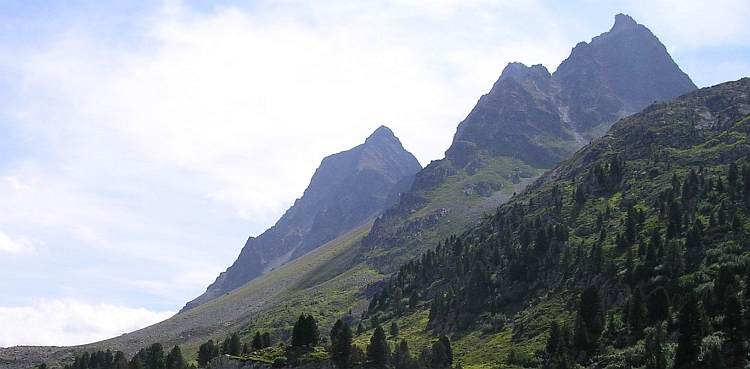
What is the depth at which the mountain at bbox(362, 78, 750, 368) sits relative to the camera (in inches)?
3445

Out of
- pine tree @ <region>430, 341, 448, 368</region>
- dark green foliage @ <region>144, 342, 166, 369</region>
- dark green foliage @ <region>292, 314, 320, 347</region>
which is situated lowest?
pine tree @ <region>430, 341, 448, 368</region>

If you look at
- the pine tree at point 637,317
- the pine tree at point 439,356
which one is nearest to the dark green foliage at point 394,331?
the pine tree at point 439,356

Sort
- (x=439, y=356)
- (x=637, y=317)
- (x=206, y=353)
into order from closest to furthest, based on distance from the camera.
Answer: (x=637, y=317) < (x=439, y=356) < (x=206, y=353)

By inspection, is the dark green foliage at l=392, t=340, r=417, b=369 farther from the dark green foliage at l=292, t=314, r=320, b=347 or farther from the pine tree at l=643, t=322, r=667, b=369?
the pine tree at l=643, t=322, r=667, b=369

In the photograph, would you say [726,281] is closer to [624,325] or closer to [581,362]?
[624,325]

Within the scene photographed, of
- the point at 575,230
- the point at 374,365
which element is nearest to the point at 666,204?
the point at 575,230

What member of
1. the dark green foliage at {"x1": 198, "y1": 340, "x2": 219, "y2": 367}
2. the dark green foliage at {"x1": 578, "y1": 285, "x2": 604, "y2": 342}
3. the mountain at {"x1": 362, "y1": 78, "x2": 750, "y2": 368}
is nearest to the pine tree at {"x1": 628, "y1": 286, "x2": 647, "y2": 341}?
the mountain at {"x1": 362, "y1": 78, "x2": 750, "y2": 368}

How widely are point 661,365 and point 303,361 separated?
5228 cm

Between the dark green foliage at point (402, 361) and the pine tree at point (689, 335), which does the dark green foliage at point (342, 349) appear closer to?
the dark green foliage at point (402, 361)

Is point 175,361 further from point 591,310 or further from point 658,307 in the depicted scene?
point 658,307

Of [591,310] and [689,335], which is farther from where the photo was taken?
[591,310]

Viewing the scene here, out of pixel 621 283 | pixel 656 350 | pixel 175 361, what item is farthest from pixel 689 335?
pixel 175 361

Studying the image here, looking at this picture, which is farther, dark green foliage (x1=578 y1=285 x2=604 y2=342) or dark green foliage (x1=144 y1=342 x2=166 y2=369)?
dark green foliage (x1=144 y1=342 x2=166 y2=369)

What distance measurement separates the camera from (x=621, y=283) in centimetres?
12269
